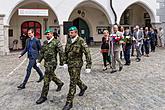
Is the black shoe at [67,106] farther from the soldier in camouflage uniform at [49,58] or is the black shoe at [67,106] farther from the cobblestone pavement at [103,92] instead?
the soldier in camouflage uniform at [49,58]

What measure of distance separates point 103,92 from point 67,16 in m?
12.6

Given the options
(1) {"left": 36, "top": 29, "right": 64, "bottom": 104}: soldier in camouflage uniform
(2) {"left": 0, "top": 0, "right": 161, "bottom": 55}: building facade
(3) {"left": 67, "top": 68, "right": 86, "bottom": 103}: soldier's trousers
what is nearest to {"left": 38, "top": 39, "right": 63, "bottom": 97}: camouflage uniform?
(1) {"left": 36, "top": 29, "right": 64, "bottom": 104}: soldier in camouflage uniform

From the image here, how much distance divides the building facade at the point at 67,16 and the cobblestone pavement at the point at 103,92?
8.75 meters

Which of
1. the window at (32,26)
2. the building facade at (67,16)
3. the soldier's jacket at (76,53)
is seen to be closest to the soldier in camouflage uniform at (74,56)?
the soldier's jacket at (76,53)

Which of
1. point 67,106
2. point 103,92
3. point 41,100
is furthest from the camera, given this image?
point 103,92

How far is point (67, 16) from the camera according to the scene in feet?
62.7

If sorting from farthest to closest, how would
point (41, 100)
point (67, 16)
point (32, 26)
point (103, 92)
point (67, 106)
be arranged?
point (32, 26) → point (67, 16) → point (103, 92) → point (41, 100) → point (67, 106)

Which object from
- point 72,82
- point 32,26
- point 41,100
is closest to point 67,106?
point 72,82

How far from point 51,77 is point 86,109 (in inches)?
46.2

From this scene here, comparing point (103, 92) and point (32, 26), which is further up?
point (32, 26)

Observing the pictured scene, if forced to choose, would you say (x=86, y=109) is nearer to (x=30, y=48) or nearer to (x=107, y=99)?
(x=107, y=99)

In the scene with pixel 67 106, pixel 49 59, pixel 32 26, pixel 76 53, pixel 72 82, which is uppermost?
pixel 32 26

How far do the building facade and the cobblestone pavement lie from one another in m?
8.75

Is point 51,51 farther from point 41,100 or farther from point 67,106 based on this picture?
point 67,106
